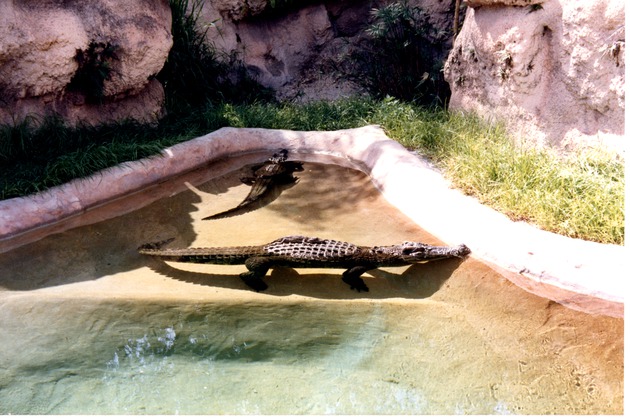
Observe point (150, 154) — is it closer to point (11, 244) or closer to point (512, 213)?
point (11, 244)

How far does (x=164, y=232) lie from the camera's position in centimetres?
529

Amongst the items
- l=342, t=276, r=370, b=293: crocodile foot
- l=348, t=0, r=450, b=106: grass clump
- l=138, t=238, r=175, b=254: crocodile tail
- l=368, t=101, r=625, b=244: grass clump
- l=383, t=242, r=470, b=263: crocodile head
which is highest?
l=348, t=0, r=450, b=106: grass clump

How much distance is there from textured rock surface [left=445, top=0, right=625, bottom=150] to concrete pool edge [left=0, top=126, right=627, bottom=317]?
1.35m

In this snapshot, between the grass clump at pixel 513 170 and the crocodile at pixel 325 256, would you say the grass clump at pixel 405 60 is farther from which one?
the crocodile at pixel 325 256

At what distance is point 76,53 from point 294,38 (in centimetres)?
450

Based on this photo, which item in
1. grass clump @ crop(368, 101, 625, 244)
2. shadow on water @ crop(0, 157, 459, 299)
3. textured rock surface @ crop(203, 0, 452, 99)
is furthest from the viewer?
textured rock surface @ crop(203, 0, 452, 99)

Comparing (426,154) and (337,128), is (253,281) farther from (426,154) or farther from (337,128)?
(337,128)

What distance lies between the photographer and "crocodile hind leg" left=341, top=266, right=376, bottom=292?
14.0ft

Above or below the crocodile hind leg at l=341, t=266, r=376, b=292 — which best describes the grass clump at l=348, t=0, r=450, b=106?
above

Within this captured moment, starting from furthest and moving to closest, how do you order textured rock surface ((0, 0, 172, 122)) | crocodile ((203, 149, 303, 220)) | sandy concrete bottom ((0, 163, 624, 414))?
textured rock surface ((0, 0, 172, 122))
crocodile ((203, 149, 303, 220))
sandy concrete bottom ((0, 163, 624, 414))

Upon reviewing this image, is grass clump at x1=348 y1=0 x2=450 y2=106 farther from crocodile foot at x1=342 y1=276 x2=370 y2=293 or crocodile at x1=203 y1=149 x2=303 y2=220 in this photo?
crocodile foot at x1=342 y1=276 x2=370 y2=293

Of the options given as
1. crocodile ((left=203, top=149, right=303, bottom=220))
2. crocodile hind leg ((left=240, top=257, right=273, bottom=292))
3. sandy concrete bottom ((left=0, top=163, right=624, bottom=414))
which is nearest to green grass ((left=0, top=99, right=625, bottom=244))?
sandy concrete bottom ((left=0, top=163, right=624, bottom=414))

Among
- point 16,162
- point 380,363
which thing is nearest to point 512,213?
point 380,363

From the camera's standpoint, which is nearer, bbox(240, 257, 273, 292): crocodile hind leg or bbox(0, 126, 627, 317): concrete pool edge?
bbox(0, 126, 627, 317): concrete pool edge
